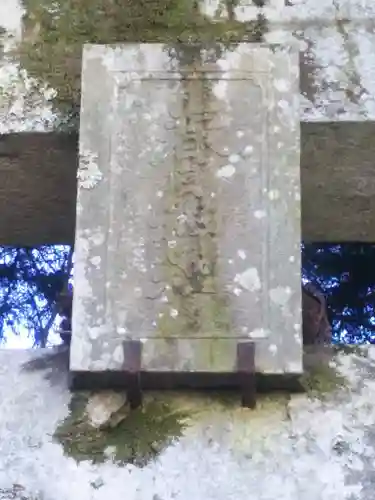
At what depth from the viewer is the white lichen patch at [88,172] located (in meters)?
1.94

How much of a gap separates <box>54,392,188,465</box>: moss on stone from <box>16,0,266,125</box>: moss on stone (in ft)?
2.14

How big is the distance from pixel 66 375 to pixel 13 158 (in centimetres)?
46

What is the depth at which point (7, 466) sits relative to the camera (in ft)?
6.04

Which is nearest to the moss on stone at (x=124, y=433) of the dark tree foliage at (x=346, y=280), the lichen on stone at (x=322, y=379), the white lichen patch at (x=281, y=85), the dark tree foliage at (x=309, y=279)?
the lichen on stone at (x=322, y=379)

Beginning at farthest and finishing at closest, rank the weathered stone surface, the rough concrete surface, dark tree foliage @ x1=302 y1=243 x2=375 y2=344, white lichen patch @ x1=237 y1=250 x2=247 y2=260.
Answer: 1. dark tree foliage @ x1=302 y1=243 x2=375 y2=344
2. the weathered stone surface
3. white lichen patch @ x1=237 y1=250 x2=247 y2=260
4. the rough concrete surface

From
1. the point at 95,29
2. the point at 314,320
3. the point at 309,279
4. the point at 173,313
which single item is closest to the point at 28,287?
the point at 309,279

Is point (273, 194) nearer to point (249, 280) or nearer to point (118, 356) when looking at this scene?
point (249, 280)

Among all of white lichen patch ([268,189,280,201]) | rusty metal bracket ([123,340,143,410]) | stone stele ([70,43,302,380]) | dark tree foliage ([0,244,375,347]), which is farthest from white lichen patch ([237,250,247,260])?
dark tree foliage ([0,244,375,347])

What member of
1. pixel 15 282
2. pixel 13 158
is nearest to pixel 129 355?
pixel 13 158

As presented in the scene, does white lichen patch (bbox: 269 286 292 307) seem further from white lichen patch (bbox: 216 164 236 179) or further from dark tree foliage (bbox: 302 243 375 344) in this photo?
dark tree foliage (bbox: 302 243 375 344)

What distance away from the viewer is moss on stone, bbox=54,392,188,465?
72.7 inches

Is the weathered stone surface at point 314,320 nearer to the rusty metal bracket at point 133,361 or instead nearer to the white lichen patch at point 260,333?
the white lichen patch at point 260,333

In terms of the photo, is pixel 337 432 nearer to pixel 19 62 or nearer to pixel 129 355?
pixel 129 355

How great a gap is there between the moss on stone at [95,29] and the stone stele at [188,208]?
16cm
